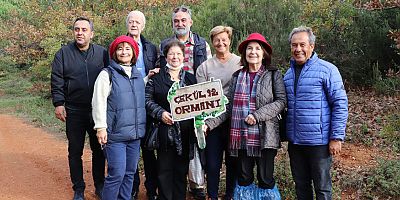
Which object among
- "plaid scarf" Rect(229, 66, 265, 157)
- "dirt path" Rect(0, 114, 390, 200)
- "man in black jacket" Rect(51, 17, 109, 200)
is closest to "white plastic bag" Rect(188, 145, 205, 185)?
"dirt path" Rect(0, 114, 390, 200)

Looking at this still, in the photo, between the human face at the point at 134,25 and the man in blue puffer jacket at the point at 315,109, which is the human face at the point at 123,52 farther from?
the man in blue puffer jacket at the point at 315,109

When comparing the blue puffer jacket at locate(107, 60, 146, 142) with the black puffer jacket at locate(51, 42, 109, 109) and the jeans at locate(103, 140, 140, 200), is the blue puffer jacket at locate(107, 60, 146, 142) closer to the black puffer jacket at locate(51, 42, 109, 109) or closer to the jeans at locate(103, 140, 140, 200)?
the jeans at locate(103, 140, 140, 200)

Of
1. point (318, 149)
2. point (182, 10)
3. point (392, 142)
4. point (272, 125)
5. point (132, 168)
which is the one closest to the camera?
point (318, 149)

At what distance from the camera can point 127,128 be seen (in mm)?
4160

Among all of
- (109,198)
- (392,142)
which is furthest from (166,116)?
(392,142)

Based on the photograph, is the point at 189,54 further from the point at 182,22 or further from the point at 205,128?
the point at 205,128

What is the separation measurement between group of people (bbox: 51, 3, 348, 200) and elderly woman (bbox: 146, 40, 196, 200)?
0.4 inches

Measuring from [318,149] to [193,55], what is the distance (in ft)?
5.91

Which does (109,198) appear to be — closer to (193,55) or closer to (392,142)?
(193,55)

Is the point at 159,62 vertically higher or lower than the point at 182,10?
lower

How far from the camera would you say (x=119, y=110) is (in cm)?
412

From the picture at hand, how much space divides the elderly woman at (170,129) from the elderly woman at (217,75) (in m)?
0.20

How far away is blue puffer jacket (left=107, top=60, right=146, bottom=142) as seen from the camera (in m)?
4.11

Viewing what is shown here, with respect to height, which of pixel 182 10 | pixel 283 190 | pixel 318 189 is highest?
pixel 182 10
